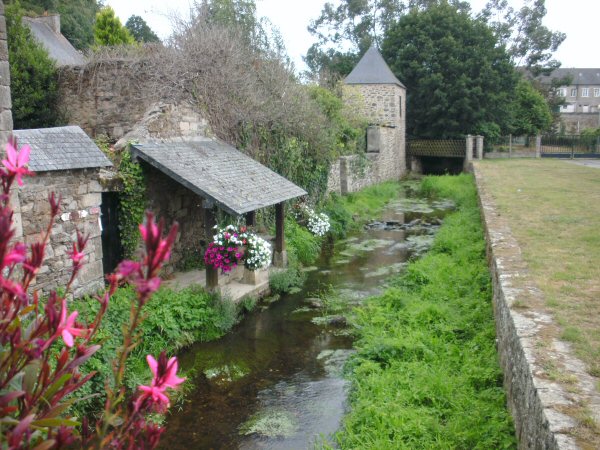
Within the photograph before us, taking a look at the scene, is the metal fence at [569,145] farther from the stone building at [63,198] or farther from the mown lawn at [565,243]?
the stone building at [63,198]

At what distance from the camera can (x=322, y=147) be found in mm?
15688

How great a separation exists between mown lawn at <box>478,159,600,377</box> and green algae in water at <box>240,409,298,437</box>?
2776mm

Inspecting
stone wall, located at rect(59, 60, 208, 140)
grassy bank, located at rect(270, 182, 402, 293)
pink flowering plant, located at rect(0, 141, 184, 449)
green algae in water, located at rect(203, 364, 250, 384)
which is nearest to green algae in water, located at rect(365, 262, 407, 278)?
grassy bank, located at rect(270, 182, 402, 293)

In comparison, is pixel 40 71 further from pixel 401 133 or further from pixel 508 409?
pixel 401 133

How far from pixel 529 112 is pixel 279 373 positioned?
3302cm

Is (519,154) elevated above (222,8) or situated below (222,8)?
below

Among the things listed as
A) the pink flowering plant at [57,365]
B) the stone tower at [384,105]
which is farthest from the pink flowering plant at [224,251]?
the stone tower at [384,105]

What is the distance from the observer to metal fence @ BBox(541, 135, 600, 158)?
106 feet

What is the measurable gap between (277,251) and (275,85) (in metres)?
5.27

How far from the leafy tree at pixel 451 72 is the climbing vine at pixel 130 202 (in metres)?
23.6

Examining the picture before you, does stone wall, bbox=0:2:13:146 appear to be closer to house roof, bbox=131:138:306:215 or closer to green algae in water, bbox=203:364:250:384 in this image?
house roof, bbox=131:138:306:215

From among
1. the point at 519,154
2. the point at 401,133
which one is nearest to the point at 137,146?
the point at 401,133

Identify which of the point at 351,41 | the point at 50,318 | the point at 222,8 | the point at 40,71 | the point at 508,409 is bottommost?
the point at 508,409

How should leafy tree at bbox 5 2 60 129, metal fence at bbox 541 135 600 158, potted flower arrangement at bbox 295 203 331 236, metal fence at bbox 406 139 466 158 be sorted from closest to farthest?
leafy tree at bbox 5 2 60 129 < potted flower arrangement at bbox 295 203 331 236 < metal fence at bbox 406 139 466 158 < metal fence at bbox 541 135 600 158
